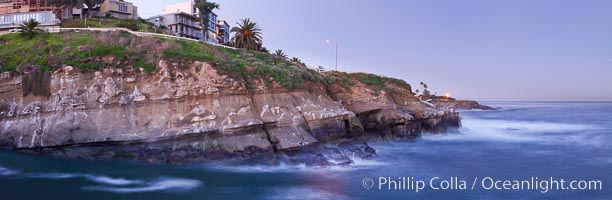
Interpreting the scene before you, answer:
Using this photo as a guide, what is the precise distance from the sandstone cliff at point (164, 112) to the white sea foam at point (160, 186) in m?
3.20

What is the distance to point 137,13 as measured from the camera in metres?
60.2

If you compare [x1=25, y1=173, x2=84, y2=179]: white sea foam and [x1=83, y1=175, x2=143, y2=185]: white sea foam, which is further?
[x1=25, y1=173, x2=84, y2=179]: white sea foam

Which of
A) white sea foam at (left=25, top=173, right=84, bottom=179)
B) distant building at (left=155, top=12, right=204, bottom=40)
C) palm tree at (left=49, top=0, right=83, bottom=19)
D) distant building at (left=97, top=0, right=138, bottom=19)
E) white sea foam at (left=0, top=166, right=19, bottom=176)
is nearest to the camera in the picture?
white sea foam at (left=25, top=173, right=84, bottom=179)

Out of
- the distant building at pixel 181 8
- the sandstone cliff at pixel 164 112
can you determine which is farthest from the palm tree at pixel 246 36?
the distant building at pixel 181 8

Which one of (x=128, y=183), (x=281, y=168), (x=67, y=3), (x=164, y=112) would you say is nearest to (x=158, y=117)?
(x=164, y=112)

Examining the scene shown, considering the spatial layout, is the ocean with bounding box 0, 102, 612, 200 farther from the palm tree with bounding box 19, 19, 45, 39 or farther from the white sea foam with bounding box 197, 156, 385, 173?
the palm tree with bounding box 19, 19, 45, 39

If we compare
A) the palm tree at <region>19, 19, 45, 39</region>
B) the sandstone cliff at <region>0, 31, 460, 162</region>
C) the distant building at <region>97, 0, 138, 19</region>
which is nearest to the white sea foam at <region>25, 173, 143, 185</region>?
the sandstone cliff at <region>0, 31, 460, 162</region>

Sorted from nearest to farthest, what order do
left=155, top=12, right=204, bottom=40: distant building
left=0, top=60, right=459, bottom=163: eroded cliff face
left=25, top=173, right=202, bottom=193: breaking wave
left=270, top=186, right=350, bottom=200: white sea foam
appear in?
left=270, top=186, right=350, bottom=200: white sea foam → left=25, top=173, right=202, bottom=193: breaking wave → left=0, top=60, right=459, bottom=163: eroded cliff face → left=155, top=12, right=204, bottom=40: distant building

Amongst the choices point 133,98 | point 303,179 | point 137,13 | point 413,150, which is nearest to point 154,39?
point 133,98

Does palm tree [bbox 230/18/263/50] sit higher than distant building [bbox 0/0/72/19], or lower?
lower

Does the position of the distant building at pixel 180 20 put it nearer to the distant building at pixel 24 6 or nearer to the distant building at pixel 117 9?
the distant building at pixel 117 9

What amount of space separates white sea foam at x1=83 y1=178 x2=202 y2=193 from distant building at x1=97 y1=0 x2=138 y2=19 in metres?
41.2

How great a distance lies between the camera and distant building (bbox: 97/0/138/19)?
174 ft

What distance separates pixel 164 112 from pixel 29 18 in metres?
28.3
